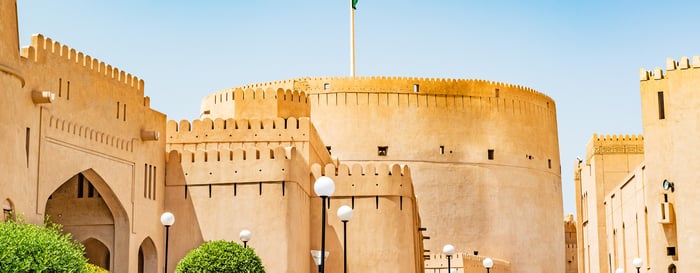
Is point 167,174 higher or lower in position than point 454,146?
lower

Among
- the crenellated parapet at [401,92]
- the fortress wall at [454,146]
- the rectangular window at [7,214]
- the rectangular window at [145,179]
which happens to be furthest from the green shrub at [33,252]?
the fortress wall at [454,146]

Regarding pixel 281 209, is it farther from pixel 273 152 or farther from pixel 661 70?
pixel 661 70

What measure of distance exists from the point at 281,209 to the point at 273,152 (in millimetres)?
1328

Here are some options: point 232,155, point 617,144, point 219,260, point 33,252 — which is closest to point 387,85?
point 617,144

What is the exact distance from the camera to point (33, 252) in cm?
1403

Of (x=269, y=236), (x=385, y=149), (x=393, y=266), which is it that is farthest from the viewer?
(x=385, y=149)

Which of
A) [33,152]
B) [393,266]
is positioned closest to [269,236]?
→ [393,266]

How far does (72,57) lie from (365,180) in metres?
7.66

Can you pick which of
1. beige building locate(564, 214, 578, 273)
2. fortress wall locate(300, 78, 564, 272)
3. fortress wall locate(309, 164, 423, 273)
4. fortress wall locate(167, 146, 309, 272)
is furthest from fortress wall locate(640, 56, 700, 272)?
beige building locate(564, 214, 578, 273)

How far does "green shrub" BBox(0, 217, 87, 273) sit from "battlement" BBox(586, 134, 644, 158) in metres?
29.8

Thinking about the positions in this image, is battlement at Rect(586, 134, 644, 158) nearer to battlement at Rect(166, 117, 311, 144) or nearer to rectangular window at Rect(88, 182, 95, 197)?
battlement at Rect(166, 117, 311, 144)

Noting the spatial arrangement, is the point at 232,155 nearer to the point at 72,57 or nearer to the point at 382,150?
the point at 72,57

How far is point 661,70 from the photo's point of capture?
29.2 m

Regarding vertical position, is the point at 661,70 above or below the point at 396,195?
above
